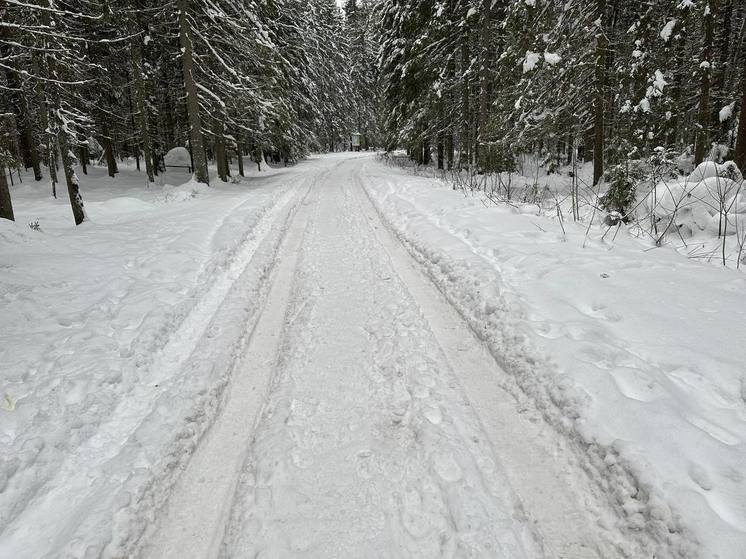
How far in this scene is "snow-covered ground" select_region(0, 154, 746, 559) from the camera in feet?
6.61

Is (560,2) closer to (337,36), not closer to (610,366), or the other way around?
(610,366)

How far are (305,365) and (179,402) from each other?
103 cm

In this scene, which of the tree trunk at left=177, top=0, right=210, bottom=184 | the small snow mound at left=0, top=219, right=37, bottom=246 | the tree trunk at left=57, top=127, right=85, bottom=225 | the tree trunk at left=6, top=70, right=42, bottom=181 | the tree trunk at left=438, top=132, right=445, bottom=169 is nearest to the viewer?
the small snow mound at left=0, top=219, right=37, bottom=246

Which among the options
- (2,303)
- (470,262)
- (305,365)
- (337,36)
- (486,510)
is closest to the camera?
(486,510)

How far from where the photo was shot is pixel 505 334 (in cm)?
368

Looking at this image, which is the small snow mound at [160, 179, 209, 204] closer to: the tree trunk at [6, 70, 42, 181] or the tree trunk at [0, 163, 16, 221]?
the tree trunk at [0, 163, 16, 221]

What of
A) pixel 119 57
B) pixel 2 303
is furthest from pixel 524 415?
pixel 119 57

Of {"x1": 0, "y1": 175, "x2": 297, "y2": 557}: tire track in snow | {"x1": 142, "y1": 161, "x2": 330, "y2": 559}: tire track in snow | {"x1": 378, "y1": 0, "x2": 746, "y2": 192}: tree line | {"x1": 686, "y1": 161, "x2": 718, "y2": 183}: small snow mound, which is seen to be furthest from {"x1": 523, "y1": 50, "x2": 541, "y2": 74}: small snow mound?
{"x1": 0, "y1": 175, "x2": 297, "y2": 557}: tire track in snow

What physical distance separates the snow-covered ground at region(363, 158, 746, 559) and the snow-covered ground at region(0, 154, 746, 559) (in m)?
0.02

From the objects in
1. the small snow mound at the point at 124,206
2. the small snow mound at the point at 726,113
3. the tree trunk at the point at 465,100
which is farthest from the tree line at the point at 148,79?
the small snow mound at the point at 726,113

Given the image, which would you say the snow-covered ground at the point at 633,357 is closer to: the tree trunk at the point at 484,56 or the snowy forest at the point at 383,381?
the snowy forest at the point at 383,381

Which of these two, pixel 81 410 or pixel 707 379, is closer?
pixel 707 379

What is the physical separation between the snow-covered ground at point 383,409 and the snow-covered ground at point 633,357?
0.02m

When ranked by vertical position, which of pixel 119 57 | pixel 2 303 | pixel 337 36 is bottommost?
pixel 2 303
